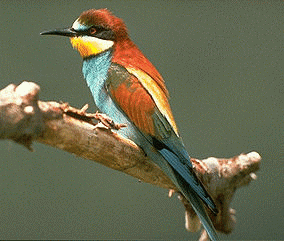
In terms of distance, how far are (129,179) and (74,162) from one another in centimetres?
29

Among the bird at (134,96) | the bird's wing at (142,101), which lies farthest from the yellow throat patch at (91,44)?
the bird's wing at (142,101)

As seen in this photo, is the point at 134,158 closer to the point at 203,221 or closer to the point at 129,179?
the point at 203,221

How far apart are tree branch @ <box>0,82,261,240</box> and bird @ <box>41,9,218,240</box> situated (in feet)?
0.26

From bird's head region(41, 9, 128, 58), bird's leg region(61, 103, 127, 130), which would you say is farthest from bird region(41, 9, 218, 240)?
bird's leg region(61, 103, 127, 130)

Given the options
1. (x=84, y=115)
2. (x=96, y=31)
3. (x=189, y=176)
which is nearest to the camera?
(x=84, y=115)

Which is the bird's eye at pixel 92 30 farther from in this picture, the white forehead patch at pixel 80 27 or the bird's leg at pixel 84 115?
the bird's leg at pixel 84 115

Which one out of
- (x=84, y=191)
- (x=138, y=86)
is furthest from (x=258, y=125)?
(x=138, y=86)

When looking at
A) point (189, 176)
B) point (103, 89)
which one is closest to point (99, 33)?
point (103, 89)

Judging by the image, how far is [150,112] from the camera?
1800mm

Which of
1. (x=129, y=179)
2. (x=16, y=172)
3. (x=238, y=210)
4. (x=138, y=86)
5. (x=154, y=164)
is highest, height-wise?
(x=138, y=86)

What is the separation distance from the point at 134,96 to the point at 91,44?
0.34m

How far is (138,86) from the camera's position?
1.83 meters

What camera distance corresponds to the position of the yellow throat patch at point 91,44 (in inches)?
79.4

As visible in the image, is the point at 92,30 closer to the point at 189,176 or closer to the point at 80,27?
the point at 80,27
